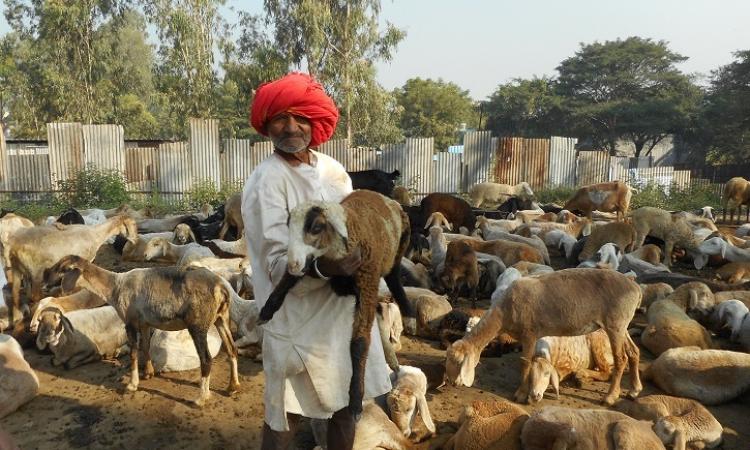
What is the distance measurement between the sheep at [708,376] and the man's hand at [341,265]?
4306 millimetres

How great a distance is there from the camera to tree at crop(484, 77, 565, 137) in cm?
4309

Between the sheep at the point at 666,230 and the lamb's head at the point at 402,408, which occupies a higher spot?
the sheep at the point at 666,230

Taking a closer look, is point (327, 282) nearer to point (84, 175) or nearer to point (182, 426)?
point (182, 426)

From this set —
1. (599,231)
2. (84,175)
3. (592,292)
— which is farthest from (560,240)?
(84,175)

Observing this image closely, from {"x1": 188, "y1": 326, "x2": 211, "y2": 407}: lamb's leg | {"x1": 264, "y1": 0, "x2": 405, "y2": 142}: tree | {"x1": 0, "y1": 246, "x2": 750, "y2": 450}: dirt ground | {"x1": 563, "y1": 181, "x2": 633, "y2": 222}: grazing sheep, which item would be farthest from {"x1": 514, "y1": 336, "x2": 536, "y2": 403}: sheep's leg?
{"x1": 264, "y1": 0, "x2": 405, "y2": 142}: tree

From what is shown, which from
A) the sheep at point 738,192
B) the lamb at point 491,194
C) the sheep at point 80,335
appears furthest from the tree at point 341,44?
the sheep at point 80,335

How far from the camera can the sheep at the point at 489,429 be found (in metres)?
3.62

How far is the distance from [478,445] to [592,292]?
2071mm

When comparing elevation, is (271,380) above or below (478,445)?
above

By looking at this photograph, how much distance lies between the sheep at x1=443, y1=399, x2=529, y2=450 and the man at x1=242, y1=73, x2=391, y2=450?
1542mm

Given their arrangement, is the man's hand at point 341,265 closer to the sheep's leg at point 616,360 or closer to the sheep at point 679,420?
the sheep at point 679,420

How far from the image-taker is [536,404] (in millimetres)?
4887

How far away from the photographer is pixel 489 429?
3674mm

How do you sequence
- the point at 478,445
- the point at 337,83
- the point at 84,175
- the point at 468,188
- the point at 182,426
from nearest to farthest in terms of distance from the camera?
1. the point at 478,445
2. the point at 182,426
3. the point at 84,175
4. the point at 468,188
5. the point at 337,83
